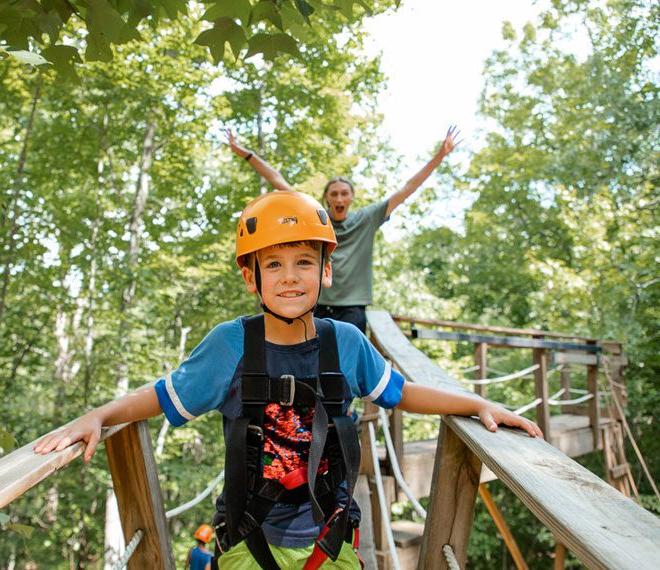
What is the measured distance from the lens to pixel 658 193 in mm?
10008

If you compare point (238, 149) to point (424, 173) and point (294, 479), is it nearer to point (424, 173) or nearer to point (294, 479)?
point (424, 173)

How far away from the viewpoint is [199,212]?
13.5 m

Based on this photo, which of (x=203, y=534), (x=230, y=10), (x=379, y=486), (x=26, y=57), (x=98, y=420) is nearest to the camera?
(x=98, y=420)

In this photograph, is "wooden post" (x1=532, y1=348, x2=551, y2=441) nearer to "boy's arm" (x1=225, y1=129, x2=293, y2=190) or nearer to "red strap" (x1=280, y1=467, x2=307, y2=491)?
"boy's arm" (x1=225, y1=129, x2=293, y2=190)

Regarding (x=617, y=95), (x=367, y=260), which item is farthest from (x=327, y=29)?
(x=367, y=260)

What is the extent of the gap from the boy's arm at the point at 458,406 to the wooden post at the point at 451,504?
135 millimetres

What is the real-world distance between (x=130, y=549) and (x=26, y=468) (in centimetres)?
59

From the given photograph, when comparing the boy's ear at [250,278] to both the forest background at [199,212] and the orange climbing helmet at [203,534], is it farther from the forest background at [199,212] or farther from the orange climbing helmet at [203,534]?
the forest background at [199,212]

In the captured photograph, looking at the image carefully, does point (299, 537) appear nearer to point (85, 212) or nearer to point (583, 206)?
Answer: point (583, 206)

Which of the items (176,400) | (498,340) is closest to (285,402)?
(176,400)

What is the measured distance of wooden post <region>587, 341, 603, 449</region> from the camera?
291 inches

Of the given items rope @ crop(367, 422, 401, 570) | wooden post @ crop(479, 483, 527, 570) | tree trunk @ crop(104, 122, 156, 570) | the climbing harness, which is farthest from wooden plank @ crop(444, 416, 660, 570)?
tree trunk @ crop(104, 122, 156, 570)

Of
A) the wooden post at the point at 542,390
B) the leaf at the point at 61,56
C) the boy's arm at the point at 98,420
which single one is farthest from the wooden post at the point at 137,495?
Answer: the wooden post at the point at 542,390

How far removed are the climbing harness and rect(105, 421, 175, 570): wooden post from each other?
0.64 feet
